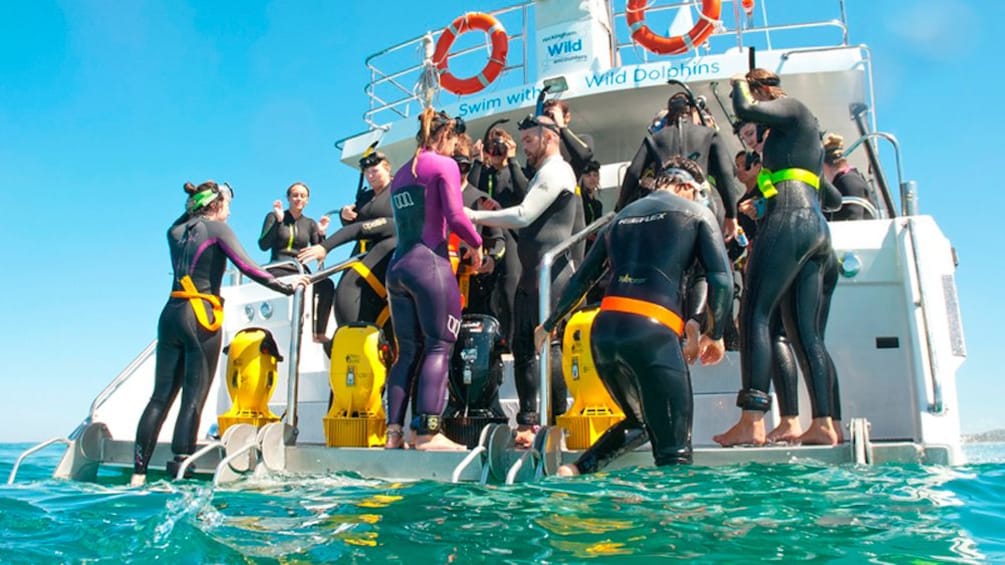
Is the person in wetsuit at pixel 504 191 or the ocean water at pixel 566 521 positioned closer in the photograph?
the ocean water at pixel 566 521

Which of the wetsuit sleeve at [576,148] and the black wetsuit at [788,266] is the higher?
the wetsuit sleeve at [576,148]

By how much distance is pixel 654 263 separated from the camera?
120 inches

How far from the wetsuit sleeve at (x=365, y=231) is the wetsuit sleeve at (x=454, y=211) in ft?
3.20

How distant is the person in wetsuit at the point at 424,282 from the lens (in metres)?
3.67

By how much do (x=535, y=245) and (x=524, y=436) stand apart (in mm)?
990

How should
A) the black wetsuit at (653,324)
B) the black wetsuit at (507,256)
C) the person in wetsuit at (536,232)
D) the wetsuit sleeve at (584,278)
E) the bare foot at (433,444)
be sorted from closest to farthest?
the black wetsuit at (653,324) < the wetsuit sleeve at (584,278) < the bare foot at (433,444) < the person in wetsuit at (536,232) < the black wetsuit at (507,256)

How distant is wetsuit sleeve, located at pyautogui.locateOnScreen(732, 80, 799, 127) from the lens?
3.69m

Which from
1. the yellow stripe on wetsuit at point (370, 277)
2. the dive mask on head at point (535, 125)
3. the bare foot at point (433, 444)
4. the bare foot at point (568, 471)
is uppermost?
the dive mask on head at point (535, 125)

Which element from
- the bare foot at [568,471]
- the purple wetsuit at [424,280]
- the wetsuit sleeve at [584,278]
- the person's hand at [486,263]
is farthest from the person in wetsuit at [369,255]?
the bare foot at [568,471]

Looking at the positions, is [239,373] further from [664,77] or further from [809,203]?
[664,77]

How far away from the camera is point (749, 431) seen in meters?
3.50

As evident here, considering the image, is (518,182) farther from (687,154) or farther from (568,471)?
(568,471)

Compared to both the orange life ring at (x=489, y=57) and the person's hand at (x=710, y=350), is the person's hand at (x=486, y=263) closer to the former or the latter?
the person's hand at (x=710, y=350)

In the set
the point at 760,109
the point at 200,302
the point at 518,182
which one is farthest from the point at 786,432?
the point at 200,302
